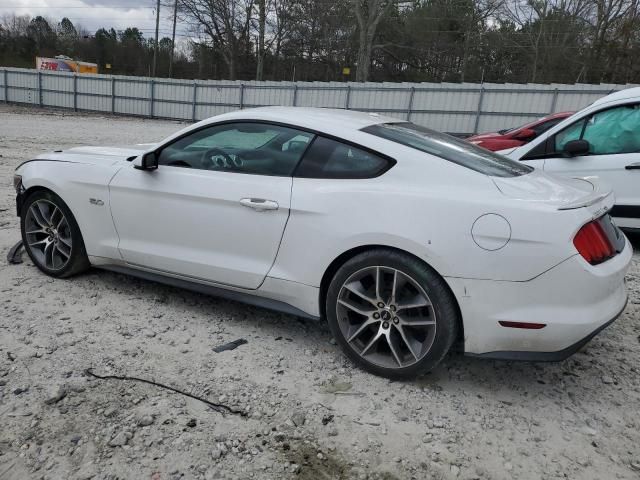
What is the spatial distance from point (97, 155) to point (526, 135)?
18.3 ft

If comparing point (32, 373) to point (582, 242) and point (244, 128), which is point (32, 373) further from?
point (582, 242)

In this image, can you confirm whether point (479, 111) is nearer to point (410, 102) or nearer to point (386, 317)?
point (410, 102)

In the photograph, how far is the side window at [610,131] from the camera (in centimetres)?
536

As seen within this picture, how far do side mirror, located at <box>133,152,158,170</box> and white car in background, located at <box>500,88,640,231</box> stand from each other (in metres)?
4.22

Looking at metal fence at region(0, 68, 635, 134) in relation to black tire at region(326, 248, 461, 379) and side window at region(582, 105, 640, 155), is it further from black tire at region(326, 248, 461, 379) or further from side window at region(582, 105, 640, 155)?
black tire at region(326, 248, 461, 379)

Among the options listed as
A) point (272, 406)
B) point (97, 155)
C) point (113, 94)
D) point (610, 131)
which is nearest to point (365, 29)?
point (113, 94)

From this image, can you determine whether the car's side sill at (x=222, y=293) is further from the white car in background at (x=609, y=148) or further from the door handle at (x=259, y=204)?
the white car in background at (x=609, y=148)

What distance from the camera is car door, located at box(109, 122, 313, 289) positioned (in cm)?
312

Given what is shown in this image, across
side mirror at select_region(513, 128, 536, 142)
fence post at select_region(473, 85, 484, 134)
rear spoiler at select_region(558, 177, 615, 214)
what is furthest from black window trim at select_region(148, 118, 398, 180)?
fence post at select_region(473, 85, 484, 134)

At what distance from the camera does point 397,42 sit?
4400 cm

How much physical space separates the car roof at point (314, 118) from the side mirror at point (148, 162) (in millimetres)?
434

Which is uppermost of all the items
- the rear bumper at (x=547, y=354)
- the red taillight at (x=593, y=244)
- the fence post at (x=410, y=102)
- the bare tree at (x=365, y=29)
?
the bare tree at (x=365, y=29)

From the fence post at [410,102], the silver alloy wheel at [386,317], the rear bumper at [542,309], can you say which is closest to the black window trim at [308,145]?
the silver alloy wheel at [386,317]

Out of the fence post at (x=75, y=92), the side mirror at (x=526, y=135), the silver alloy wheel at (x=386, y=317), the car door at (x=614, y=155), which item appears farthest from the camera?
the fence post at (x=75, y=92)
